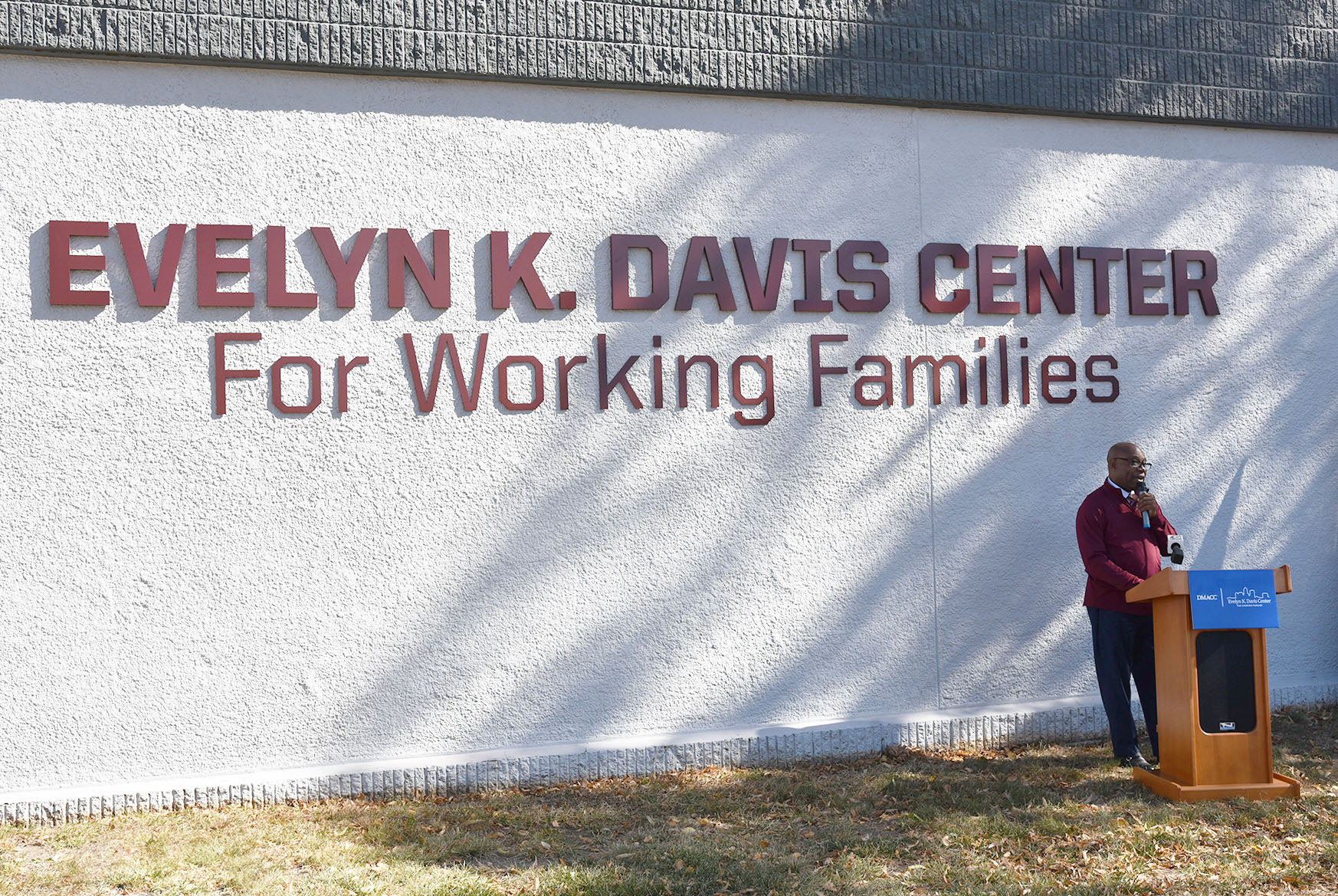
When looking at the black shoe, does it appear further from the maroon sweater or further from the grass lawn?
the maroon sweater

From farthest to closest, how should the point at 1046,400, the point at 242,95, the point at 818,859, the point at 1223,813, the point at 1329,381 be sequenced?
the point at 1329,381, the point at 1046,400, the point at 242,95, the point at 1223,813, the point at 818,859

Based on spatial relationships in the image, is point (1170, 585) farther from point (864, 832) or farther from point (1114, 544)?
point (864, 832)

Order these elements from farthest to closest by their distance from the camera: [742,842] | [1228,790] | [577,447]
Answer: [577,447] < [1228,790] < [742,842]

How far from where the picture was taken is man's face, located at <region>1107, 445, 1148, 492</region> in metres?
6.67

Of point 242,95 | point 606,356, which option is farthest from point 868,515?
point 242,95

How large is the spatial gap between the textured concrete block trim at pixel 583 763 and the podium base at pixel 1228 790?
137cm

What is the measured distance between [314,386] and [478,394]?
2.89 ft

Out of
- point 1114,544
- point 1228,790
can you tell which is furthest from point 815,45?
point 1228,790

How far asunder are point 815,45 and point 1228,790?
15.4ft

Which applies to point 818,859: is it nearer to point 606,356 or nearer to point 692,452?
point 692,452

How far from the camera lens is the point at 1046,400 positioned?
24.8 ft

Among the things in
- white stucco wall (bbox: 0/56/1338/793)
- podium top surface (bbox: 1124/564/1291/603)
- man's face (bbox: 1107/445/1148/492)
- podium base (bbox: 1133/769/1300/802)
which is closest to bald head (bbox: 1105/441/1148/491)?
man's face (bbox: 1107/445/1148/492)

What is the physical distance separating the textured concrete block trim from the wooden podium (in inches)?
52.3

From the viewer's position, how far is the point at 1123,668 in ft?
22.1
